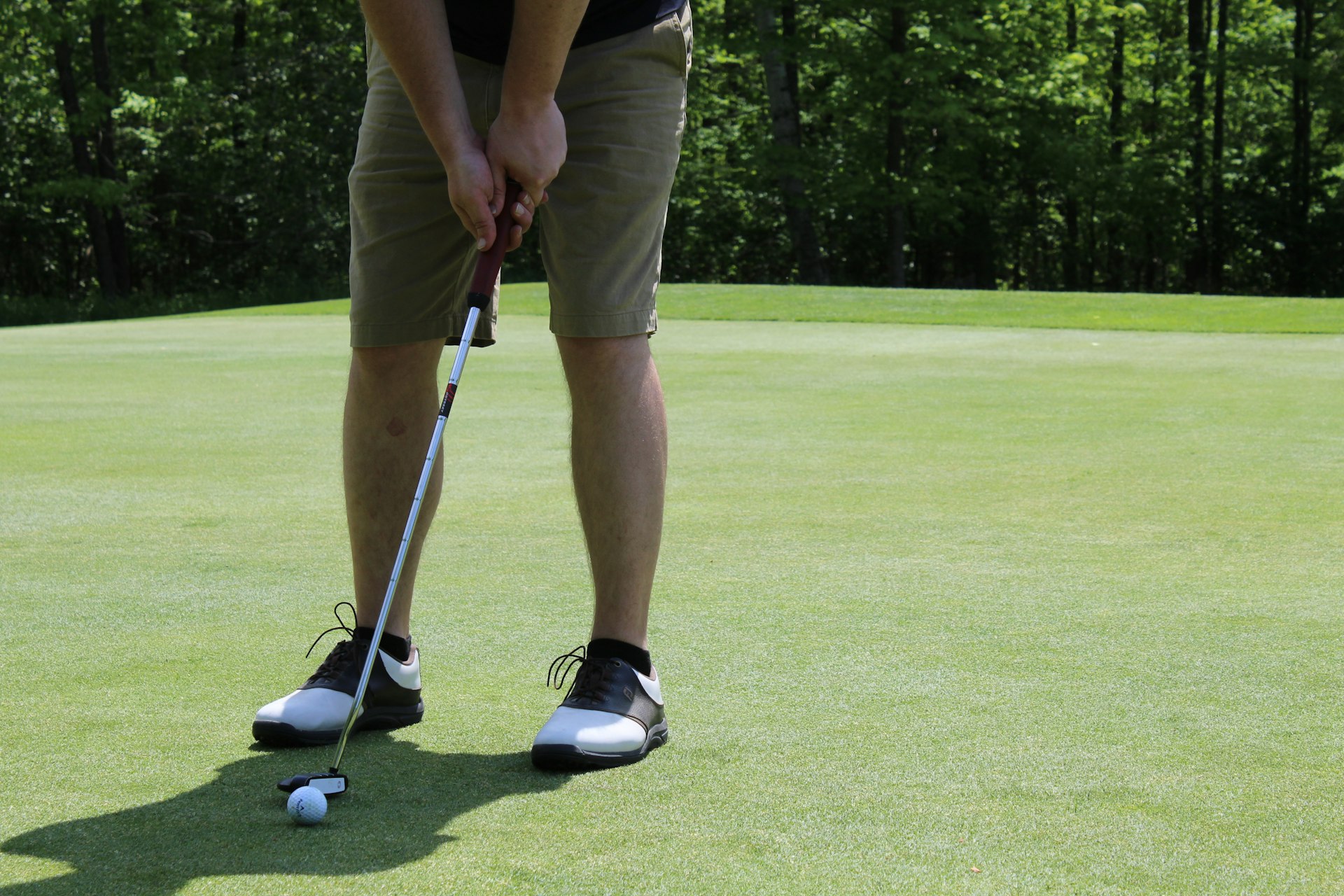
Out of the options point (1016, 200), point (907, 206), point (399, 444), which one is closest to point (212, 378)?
point (399, 444)

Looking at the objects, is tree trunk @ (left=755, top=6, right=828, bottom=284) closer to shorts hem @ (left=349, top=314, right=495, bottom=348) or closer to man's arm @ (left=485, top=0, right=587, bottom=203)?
shorts hem @ (left=349, top=314, right=495, bottom=348)

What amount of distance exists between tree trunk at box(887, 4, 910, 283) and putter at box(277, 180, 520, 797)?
22.8 m

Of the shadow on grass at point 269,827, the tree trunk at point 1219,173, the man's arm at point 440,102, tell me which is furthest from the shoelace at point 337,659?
the tree trunk at point 1219,173

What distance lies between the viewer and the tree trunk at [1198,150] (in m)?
26.3

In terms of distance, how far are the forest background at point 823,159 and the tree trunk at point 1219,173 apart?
6 cm

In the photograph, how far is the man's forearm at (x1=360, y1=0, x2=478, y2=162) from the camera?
2203 millimetres

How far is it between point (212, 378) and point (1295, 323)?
8.31 metres

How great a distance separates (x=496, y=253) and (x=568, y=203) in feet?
0.44

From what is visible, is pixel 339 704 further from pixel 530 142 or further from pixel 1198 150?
pixel 1198 150

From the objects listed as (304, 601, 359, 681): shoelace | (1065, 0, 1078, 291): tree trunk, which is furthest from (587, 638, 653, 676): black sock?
(1065, 0, 1078, 291): tree trunk

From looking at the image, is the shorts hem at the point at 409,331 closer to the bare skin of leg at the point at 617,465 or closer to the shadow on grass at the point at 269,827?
the bare skin of leg at the point at 617,465

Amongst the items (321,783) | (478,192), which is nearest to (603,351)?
(478,192)

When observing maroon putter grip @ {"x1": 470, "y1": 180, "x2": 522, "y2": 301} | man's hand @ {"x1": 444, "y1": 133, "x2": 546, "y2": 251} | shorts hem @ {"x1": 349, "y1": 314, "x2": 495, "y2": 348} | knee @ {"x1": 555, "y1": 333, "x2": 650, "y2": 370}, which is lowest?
knee @ {"x1": 555, "y1": 333, "x2": 650, "y2": 370}

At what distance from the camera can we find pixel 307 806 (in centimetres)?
166
